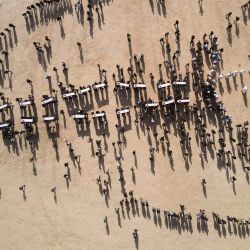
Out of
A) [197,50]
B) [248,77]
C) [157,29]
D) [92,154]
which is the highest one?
[157,29]

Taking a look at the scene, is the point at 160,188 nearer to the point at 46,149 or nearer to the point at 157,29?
the point at 46,149

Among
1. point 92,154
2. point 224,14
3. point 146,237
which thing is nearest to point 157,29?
point 224,14

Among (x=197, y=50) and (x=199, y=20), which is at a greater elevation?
(x=199, y=20)

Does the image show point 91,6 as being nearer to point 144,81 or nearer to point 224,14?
point 144,81

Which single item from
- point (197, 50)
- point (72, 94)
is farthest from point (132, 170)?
point (197, 50)

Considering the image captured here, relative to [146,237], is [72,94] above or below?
above

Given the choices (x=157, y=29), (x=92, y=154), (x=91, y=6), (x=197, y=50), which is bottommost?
(x=92, y=154)
